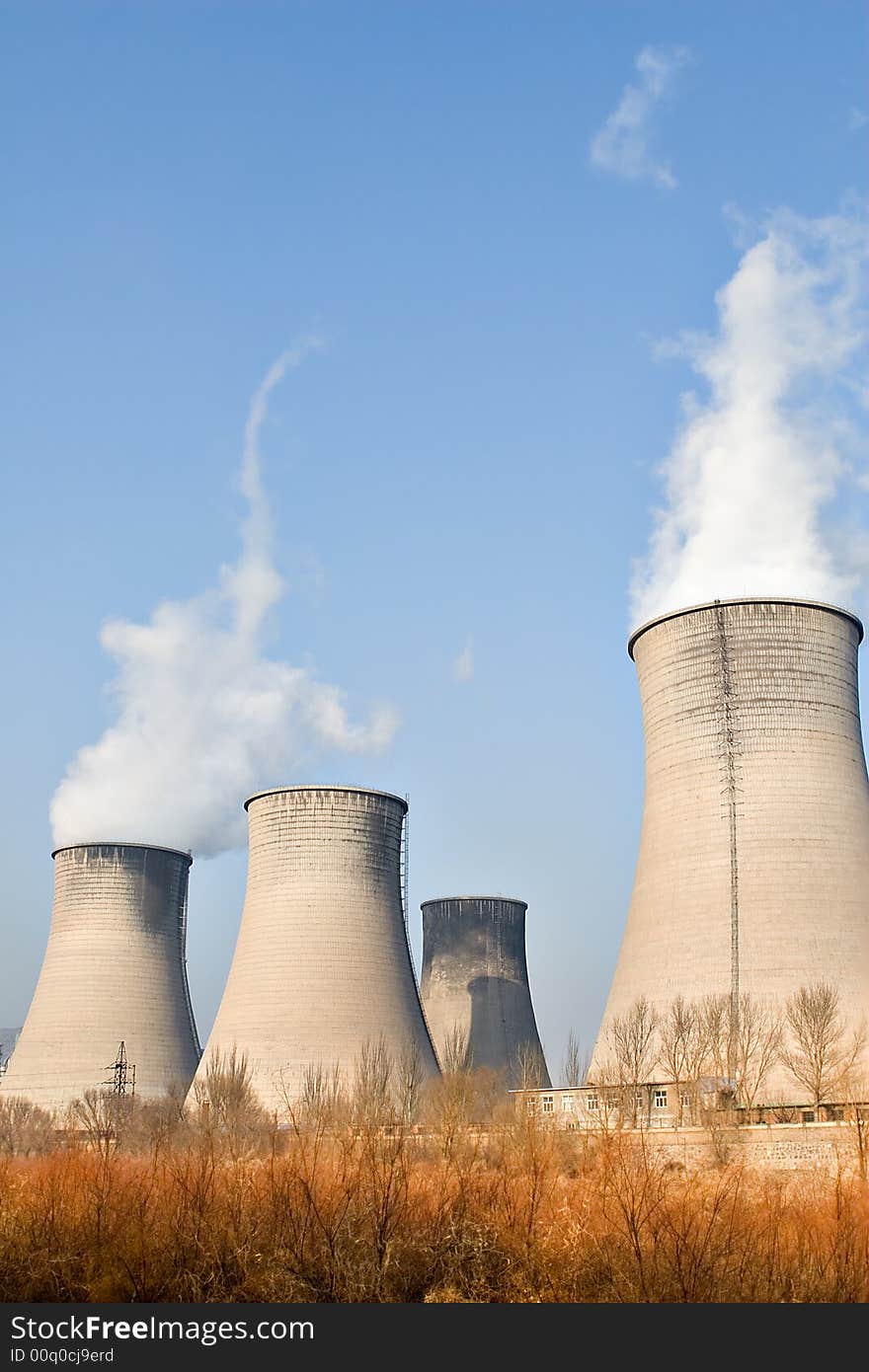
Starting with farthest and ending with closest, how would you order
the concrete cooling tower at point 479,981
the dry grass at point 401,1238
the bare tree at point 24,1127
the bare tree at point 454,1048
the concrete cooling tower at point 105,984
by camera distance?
the concrete cooling tower at point 479,981
the bare tree at point 454,1048
the concrete cooling tower at point 105,984
the bare tree at point 24,1127
the dry grass at point 401,1238

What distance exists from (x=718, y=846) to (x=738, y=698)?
76.4 inches

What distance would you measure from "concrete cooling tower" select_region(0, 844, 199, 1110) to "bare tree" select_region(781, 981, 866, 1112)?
42.3ft

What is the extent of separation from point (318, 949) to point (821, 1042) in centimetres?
774

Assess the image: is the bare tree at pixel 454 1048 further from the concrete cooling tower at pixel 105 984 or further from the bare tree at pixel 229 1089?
the bare tree at pixel 229 1089

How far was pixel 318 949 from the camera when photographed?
2045 centimetres

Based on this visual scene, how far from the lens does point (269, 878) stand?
21609mm

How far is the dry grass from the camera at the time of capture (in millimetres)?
7836

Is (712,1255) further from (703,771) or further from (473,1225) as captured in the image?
(703,771)

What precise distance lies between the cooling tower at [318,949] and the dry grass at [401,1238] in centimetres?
1155

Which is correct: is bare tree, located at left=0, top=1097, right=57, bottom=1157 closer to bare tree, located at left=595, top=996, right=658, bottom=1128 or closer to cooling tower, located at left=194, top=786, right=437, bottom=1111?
cooling tower, located at left=194, top=786, right=437, bottom=1111

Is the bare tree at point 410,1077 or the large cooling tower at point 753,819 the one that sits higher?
the large cooling tower at point 753,819

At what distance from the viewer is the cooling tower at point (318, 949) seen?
20344mm

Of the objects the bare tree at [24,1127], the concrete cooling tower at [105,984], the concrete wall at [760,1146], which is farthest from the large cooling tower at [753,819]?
the concrete cooling tower at [105,984]

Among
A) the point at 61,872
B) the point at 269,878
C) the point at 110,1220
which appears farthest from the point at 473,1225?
the point at 61,872
